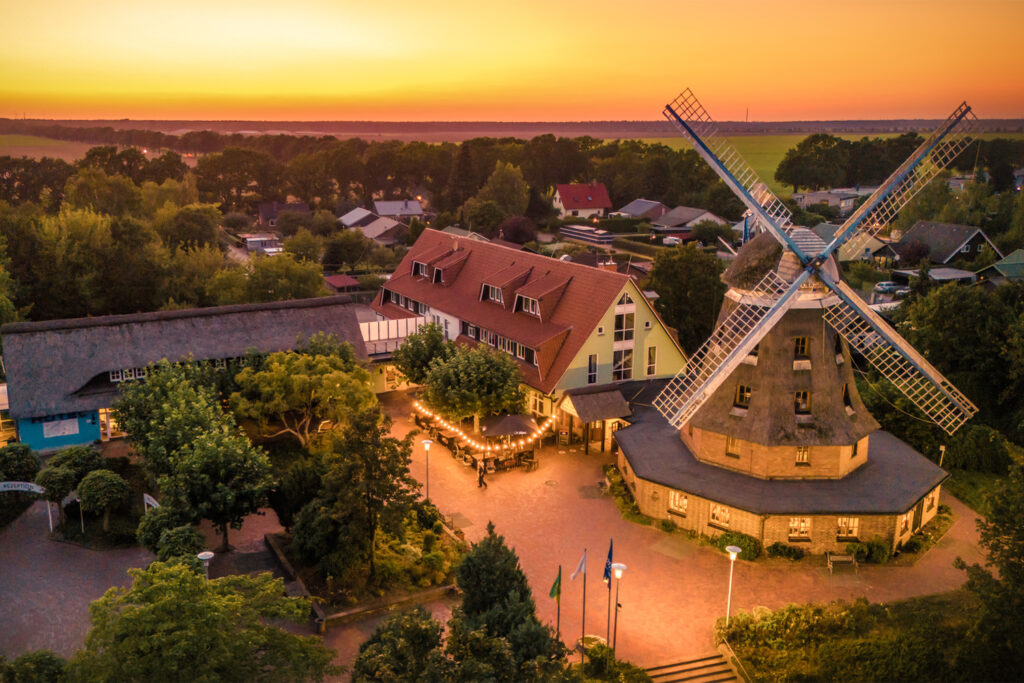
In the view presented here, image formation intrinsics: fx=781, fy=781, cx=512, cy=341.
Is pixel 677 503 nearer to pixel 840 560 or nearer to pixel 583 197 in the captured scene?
pixel 840 560

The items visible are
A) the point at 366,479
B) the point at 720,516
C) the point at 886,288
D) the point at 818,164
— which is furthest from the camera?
the point at 818,164

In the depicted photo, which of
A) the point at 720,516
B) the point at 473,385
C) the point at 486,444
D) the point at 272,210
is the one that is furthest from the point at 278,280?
the point at 272,210

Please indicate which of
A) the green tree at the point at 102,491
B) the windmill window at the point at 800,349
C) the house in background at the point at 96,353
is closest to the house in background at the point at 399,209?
the house in background at the point at 96,353

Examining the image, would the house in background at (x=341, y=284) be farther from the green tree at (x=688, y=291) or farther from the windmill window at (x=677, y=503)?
the windmill window at (x=677, y=503)

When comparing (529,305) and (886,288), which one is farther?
(886,288)

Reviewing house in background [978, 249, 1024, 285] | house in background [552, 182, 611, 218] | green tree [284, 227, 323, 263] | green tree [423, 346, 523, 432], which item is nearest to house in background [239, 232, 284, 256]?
green tree [284, 227, 323, 263]

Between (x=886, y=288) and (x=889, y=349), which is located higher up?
(x=889, y=349)

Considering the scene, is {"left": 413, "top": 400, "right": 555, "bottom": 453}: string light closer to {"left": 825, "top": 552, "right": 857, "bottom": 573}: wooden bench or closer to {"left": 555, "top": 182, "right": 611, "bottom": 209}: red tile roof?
{"left": 825, "top": 552, "right": 857, "bottom": 573}: wooden bench
